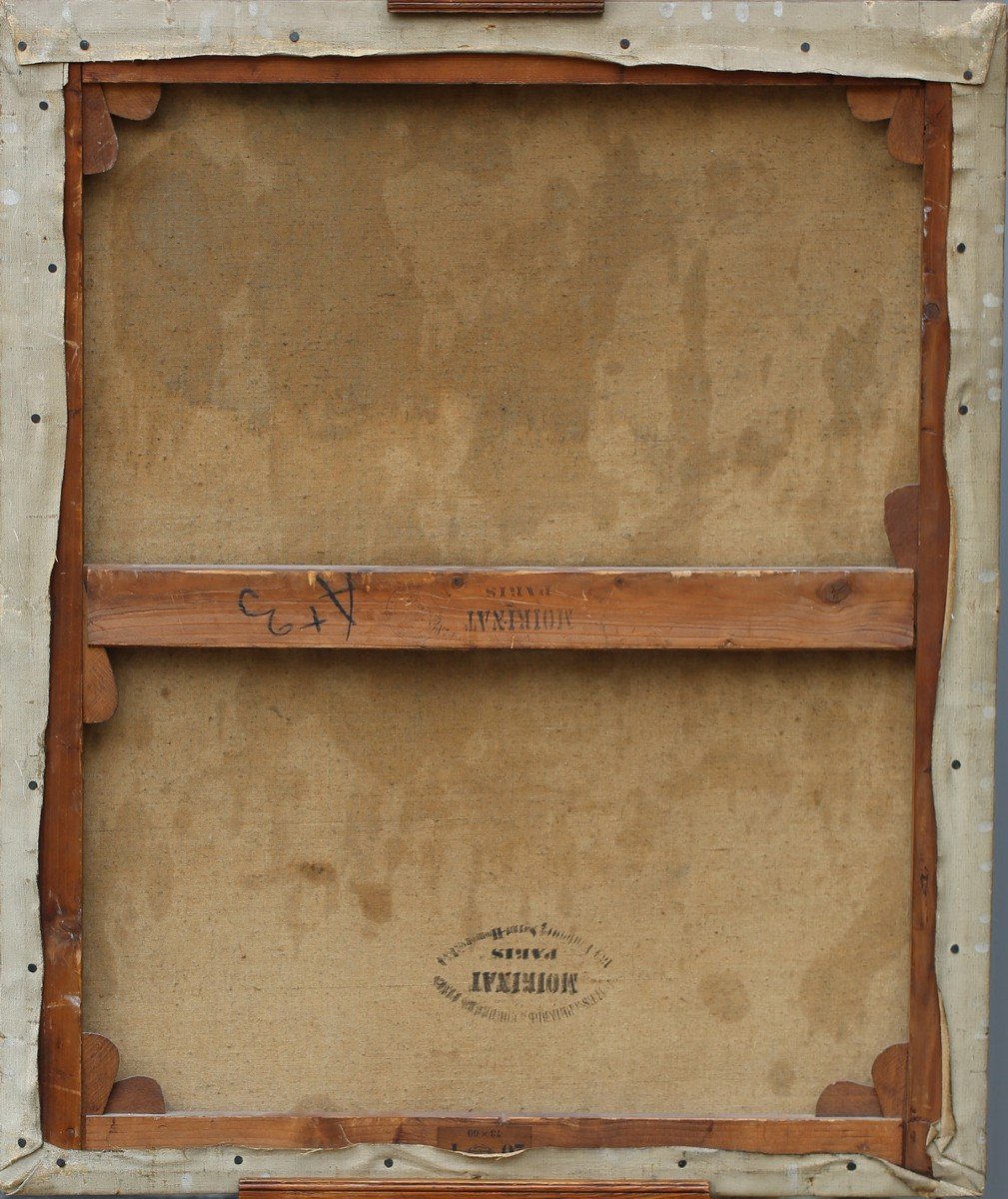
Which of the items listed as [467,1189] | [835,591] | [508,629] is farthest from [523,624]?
[467,1189]

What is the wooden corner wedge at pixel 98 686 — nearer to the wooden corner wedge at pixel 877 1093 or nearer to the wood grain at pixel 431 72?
the wood grain at pixel 431 72

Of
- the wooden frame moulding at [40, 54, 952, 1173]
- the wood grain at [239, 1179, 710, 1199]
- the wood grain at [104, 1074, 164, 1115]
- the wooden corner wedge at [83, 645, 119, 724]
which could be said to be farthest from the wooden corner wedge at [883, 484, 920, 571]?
the wood grain at [104, 1074, 164, 1115]

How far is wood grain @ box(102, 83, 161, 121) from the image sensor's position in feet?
4.88

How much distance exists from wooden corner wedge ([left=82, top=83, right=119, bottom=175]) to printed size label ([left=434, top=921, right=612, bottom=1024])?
1.05 m

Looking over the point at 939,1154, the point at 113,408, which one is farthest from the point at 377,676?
the point at 939,1154

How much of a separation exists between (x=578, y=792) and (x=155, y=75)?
1006 millimetres

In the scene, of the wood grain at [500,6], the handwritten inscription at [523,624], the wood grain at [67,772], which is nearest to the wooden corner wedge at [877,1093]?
the handwritten inscription at [523,624]

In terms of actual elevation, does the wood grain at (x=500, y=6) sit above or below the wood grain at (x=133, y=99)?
above

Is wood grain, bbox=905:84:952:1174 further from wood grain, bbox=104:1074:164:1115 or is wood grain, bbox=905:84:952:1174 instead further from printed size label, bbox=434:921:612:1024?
wood grain, bbox=104:1074:164:1115

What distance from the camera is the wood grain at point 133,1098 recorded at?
154cm

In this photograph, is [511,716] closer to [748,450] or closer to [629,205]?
[748,450]

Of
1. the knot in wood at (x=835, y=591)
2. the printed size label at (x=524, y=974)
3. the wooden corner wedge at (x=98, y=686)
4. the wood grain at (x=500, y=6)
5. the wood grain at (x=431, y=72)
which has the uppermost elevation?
the wood grain at (x=500, y=6)

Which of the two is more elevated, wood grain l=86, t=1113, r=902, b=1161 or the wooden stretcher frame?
the wooden stretcher frame

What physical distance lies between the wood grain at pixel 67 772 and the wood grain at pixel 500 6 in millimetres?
414
